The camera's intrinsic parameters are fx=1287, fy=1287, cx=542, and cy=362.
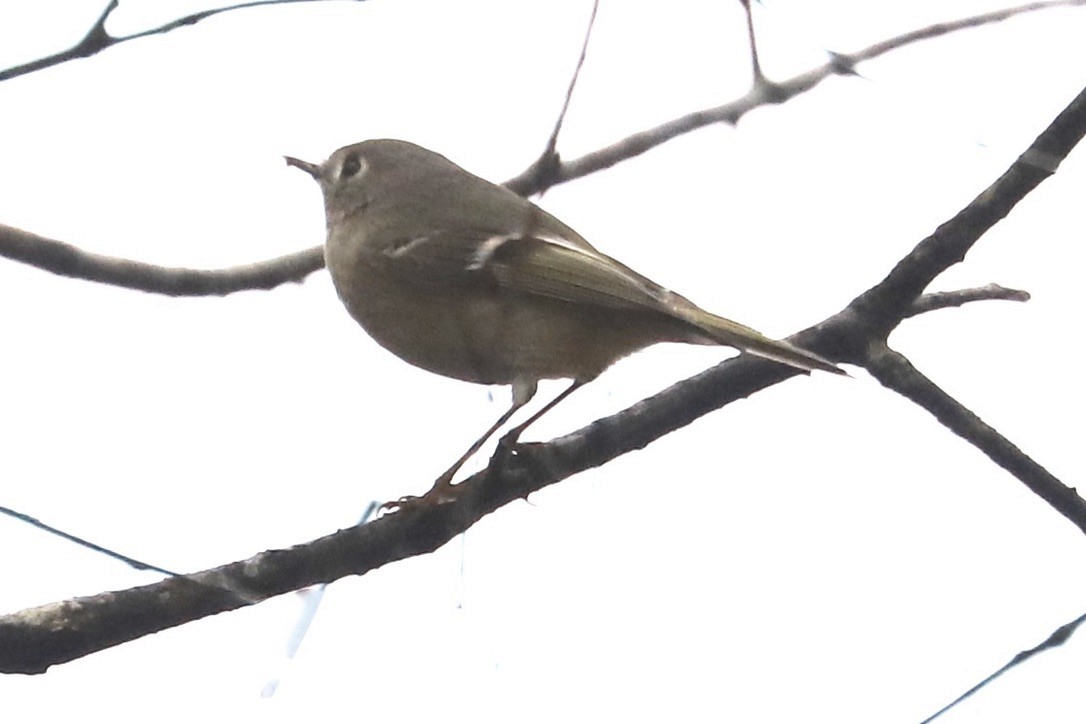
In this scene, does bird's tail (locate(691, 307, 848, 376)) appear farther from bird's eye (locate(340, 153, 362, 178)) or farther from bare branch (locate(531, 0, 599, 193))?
bird's eye (locate(340, 153, 362, 178))

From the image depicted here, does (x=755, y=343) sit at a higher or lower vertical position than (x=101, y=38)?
lower

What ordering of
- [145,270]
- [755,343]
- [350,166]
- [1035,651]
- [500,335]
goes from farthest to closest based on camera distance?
[350,166] < [500,335] < [145,270] < [755,343] < [1035,651]

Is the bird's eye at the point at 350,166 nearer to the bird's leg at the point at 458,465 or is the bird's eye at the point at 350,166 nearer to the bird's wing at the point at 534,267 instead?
the bird's wing at the point at 534,267

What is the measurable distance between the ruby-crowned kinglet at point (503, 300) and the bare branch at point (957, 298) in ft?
1.15

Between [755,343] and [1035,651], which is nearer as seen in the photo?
[1035,651]

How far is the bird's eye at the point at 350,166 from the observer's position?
129 inches

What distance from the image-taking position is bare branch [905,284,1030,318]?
2.25 metres

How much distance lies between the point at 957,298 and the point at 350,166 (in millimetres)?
1648

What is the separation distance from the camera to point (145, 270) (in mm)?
2412

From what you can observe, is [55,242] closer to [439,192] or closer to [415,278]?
[415,278]

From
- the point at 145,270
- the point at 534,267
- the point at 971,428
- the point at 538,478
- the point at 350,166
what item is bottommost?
the point at 971,428

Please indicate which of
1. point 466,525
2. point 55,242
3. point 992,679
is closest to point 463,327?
point 466,525

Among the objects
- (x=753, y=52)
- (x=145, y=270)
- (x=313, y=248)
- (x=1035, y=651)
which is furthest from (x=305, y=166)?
(x=1035, y=651)

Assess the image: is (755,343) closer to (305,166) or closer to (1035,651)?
(1035,651)
